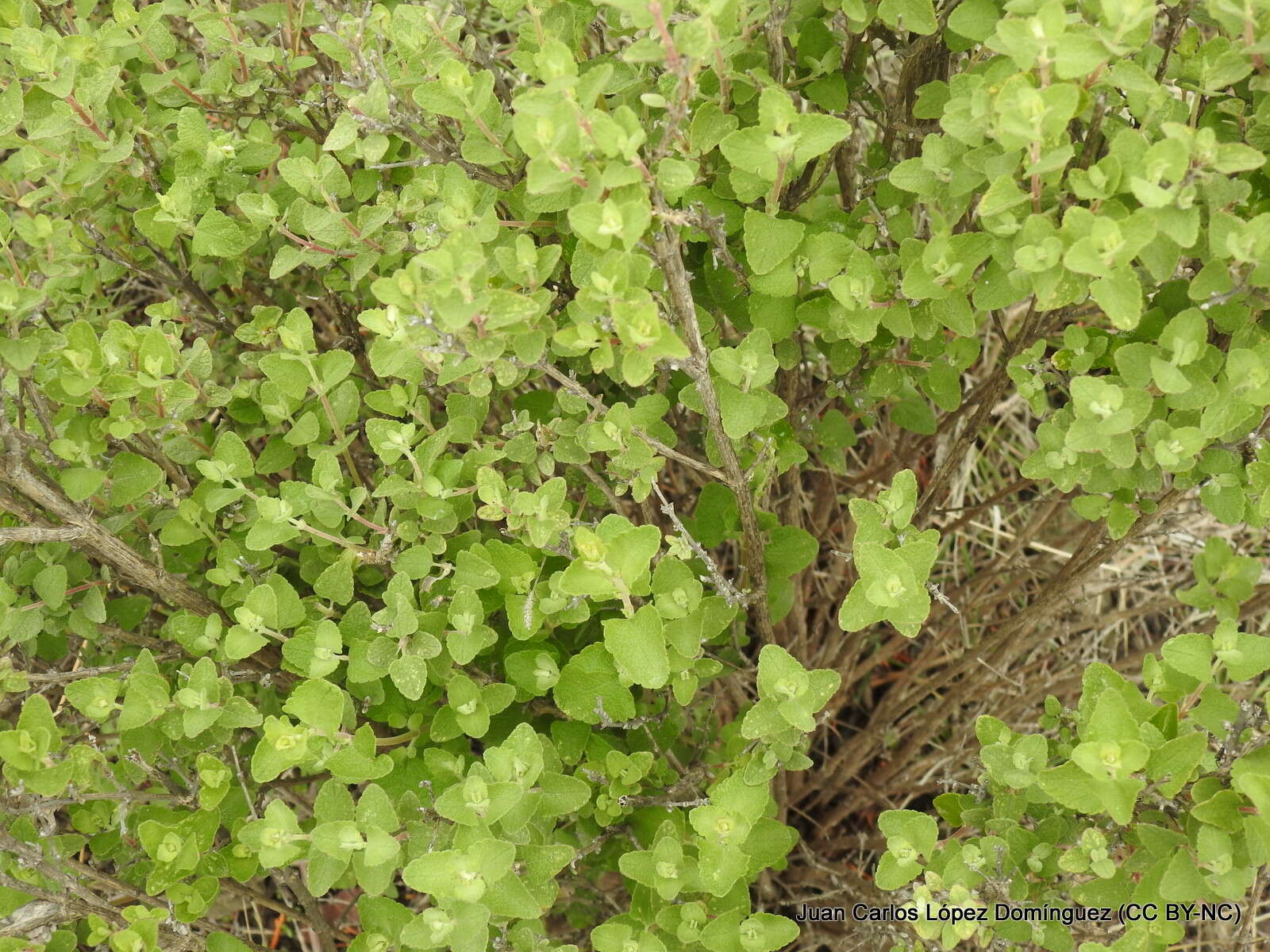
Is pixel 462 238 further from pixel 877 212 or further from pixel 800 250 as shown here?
pixel 877 212

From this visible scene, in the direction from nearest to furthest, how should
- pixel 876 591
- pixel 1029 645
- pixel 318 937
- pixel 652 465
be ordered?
pixel 876 591
pixel 652 465
pixel 318 937
pixel 1029 645

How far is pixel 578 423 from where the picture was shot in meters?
1.80

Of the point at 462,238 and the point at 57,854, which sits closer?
the point at 462,238

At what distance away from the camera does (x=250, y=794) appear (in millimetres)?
2068

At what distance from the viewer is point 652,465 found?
64.9 inches

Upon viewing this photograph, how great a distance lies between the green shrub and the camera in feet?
4.59

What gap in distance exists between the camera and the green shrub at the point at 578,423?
1.40 m

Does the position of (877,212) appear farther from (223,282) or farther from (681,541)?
(223,282)

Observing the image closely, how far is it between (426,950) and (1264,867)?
122 cm

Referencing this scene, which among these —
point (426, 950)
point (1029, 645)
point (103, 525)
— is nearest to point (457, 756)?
point (426, 950)

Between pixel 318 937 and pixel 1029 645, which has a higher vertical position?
pixel 1029 645

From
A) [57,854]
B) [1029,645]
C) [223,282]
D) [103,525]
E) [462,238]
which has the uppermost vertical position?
[462,238]

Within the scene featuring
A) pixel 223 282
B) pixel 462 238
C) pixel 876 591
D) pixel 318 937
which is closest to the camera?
pixel 462 238

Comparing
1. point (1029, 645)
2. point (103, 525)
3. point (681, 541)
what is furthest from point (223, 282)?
point (1029, 645)
